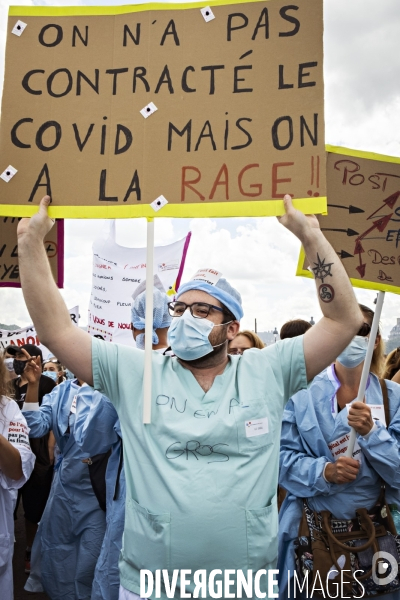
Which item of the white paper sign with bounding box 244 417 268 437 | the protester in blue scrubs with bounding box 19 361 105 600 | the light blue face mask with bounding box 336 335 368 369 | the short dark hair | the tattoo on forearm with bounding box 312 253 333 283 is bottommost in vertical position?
the protester in blue scrubs with bounding box 19 361 105 600

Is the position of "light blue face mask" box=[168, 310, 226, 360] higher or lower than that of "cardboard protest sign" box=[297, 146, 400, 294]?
lower

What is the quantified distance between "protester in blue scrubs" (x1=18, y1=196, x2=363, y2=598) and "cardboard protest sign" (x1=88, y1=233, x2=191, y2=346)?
252cm

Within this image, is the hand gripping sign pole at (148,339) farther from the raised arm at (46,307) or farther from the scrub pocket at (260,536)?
the scrub pocket at (260,536)

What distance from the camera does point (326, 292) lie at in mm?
2406

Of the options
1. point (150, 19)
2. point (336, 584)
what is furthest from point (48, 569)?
point (150, 19)

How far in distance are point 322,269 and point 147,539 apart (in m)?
1.30

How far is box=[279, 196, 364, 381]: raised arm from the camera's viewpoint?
7.77ft

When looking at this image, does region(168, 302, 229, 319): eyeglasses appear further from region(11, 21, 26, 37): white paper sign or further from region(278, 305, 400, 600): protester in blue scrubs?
region(11, 21, 26, 37): white paper sign

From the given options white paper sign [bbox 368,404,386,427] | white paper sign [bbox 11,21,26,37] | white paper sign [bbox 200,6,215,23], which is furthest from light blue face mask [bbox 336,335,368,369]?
white paper sign [bbox 11,21,26,37]

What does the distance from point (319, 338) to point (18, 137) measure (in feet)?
5.25

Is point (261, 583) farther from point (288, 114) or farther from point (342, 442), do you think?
point (288, 114)

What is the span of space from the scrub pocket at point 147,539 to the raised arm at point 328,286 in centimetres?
97

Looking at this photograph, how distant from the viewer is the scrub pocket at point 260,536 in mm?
2205

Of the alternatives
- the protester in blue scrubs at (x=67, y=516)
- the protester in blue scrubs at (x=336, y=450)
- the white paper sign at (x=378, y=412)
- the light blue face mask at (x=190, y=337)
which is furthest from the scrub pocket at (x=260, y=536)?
the protester in blue scrubs at (x=67, y=516)
